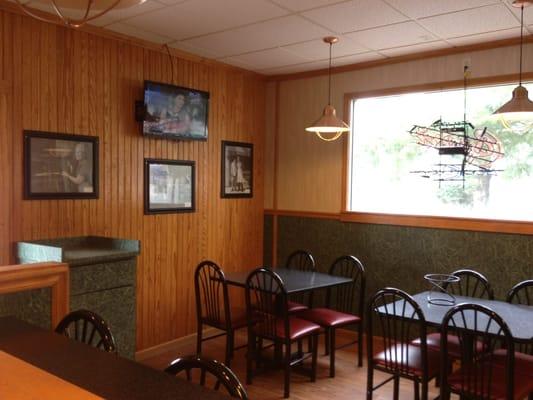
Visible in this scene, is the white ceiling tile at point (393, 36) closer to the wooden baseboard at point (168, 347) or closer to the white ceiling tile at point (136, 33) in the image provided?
the white ceiling tile at point (136, 33)

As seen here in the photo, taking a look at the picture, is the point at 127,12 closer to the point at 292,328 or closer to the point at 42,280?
the point at 42,280

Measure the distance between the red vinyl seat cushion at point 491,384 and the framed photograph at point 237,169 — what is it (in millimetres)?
2871

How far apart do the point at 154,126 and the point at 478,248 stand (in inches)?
112

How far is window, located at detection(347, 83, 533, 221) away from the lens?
13.0 feet

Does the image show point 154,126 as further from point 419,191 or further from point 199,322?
point 419,191

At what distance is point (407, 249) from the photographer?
4.44 m

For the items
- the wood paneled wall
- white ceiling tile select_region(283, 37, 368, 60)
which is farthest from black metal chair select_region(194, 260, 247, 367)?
white ceiling tile select_region(283, 37, 368, 60)

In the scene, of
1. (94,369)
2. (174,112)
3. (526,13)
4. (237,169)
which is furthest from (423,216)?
(94,369)

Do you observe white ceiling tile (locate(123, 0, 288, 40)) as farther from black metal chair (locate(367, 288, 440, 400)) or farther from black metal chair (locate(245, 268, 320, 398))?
black metal chair (locate(367, 288, 440, 400))

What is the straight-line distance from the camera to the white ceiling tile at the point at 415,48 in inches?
160

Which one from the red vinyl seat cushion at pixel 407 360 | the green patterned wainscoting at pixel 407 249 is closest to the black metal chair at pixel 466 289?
the green patterned wainscoting at pixel 407 249

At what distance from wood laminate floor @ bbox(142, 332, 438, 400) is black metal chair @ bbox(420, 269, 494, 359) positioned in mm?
437

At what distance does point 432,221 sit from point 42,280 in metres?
3.15

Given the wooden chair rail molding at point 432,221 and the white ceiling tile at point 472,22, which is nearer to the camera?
the white ceiling tile at point 472,22
